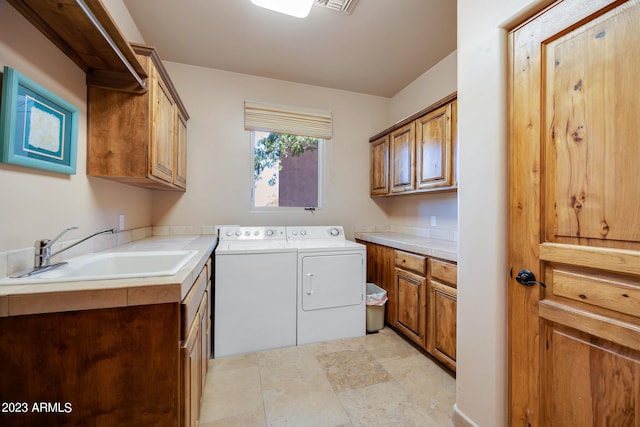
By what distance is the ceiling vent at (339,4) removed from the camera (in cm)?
184

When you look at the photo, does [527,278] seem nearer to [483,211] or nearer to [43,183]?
[483,211]

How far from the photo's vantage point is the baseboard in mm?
1328

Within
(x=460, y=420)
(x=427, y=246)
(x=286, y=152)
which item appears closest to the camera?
(x=460, y=420)

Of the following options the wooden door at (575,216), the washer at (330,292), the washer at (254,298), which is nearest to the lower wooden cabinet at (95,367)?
the washer at (254,298)

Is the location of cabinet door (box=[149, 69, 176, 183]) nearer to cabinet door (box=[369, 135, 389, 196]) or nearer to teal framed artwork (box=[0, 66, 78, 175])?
teal framed artwork (box=[0, 66, 78, 175])

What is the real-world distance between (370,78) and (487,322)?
8.96 feet

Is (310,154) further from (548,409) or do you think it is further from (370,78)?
(548,409)

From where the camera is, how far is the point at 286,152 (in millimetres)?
3143

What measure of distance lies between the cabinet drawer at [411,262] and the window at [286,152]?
126cm

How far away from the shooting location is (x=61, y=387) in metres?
0.85

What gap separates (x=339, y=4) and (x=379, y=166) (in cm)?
170

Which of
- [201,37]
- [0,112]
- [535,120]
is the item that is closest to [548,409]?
[535,120]

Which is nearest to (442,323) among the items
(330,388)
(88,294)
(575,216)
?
(330,388)

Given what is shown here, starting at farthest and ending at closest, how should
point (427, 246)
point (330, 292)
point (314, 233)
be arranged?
point (314, 233), point (330, 292), point (427, 246)
